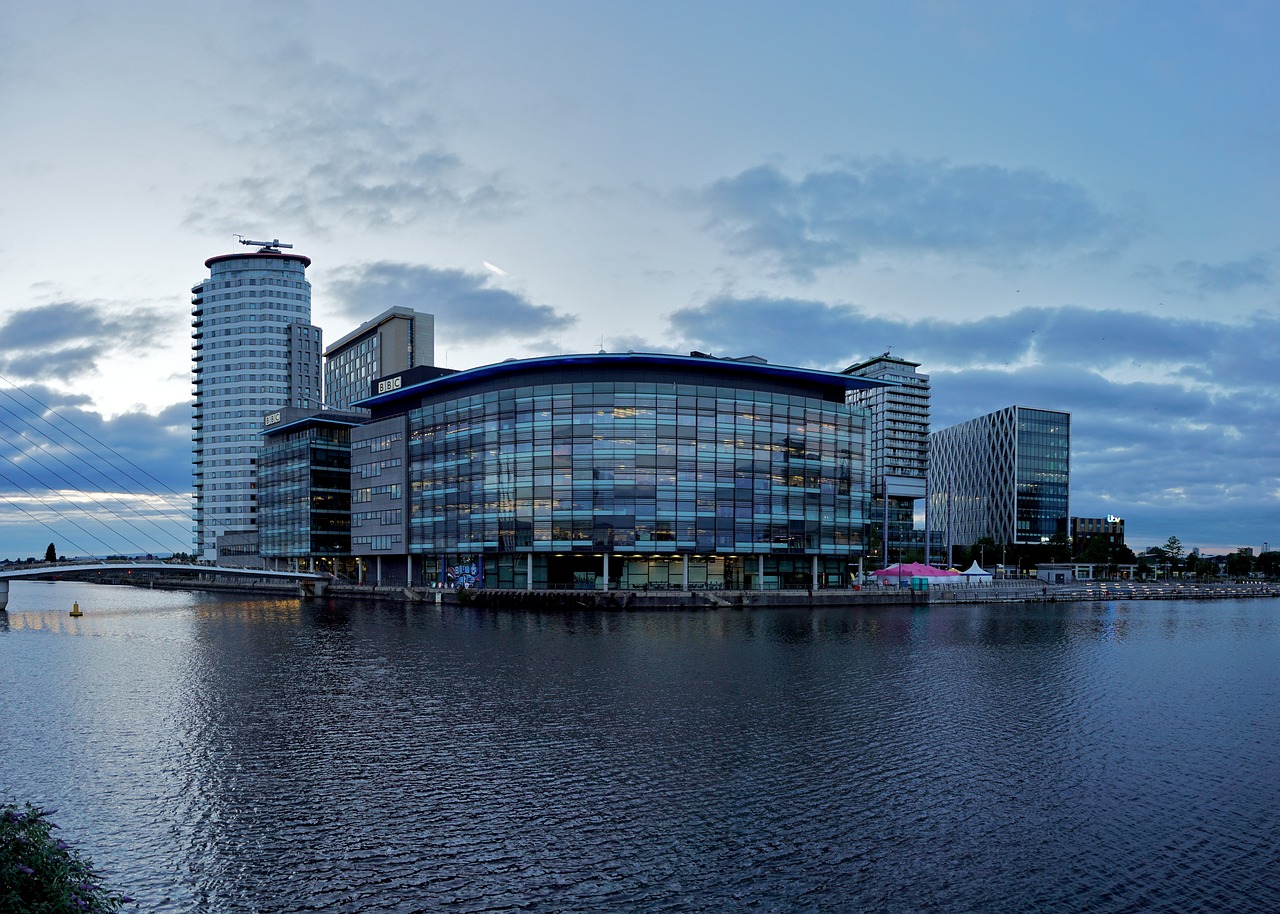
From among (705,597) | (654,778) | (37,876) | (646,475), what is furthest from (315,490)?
(37,876)

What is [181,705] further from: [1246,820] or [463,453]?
[463,453]

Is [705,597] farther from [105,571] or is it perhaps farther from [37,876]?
[37,876]

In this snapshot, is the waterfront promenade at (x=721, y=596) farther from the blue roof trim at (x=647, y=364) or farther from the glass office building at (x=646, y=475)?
the blue roof trim at (x=647, y=364)

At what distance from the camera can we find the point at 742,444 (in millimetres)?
128750

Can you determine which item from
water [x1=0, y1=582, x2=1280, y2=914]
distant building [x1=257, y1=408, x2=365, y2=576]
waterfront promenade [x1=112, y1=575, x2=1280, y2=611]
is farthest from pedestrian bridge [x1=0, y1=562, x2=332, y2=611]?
water [x1=0, y1=582, x2=1280, y2=914]

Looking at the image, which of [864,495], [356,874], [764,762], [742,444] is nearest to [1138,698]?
[764,762]

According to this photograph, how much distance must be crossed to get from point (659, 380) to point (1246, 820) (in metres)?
104

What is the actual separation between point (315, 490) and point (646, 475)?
80436mm

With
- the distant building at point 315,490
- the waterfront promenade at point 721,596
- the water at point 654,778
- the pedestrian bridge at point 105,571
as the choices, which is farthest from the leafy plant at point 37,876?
the distant building at point 315,490

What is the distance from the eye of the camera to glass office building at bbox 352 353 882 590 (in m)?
126

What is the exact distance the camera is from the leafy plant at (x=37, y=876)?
15.1m

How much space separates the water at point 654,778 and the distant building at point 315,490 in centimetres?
10801

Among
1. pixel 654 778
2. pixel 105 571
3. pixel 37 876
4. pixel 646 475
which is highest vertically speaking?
pixel 646 475

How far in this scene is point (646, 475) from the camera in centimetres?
12562
